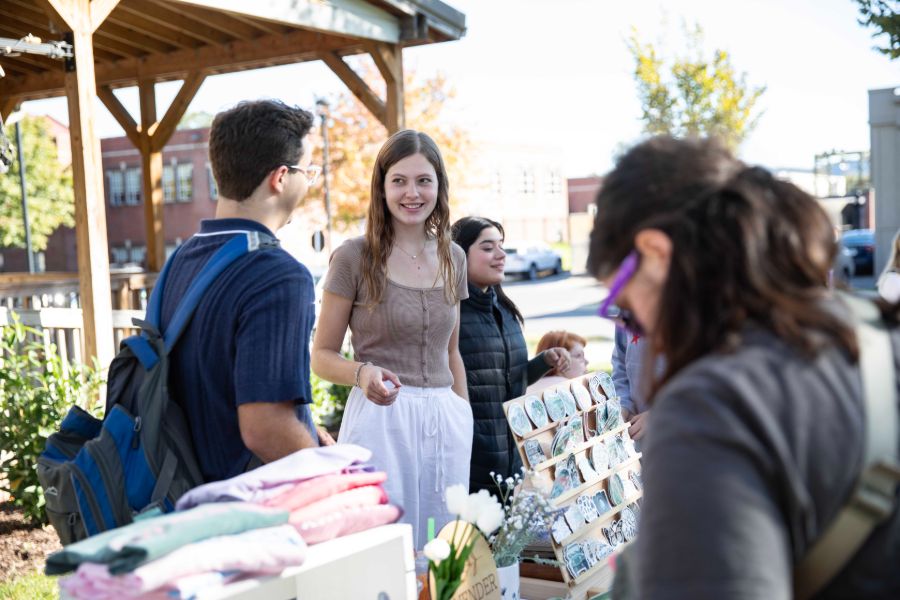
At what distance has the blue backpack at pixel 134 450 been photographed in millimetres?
1811

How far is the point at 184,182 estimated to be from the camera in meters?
38.7

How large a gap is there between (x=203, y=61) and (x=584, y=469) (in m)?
7.50

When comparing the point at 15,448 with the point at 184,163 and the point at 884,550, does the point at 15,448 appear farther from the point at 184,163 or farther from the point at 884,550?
the point at 184,163

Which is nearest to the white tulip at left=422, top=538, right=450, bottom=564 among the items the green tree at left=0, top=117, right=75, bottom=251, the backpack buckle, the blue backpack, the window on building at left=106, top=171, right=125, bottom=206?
the blue backpack

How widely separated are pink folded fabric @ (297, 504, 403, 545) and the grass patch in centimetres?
297

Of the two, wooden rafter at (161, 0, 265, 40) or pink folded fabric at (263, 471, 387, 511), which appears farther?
wooden rafter at (161, 0, 265, 40)

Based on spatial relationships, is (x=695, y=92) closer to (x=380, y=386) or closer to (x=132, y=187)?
(x=380, y=386)

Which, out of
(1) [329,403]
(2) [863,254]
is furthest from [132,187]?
(1) [329,403]

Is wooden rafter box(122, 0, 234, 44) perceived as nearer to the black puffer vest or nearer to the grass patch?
the grass patch

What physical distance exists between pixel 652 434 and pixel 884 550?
271 millimetres

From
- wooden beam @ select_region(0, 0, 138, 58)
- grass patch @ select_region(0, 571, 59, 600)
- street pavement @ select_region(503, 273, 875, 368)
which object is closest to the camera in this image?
grass patch @ select_region(0, 571, 59, 600)

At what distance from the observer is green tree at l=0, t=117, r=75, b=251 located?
3531 cm

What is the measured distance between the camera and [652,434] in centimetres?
98

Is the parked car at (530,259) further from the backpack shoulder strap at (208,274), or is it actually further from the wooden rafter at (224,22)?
the backpack shoulder strap at (208,274)
